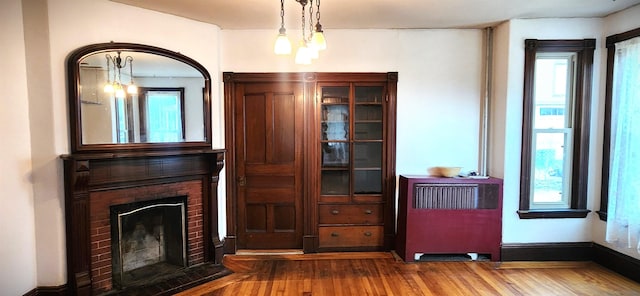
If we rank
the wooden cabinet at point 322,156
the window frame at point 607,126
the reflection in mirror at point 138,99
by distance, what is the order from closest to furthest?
the reflection in mirror at point 138,99
the window frame at point 607,126
the wooden cabinet at point 322,156

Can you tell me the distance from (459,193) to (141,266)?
3323 millimetres

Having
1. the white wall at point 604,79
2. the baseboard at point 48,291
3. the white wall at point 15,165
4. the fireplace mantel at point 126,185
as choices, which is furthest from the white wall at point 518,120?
the white wall at point 15,165

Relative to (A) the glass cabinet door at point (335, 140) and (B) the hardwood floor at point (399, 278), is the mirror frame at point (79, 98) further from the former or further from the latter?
(A) the glass cabinet door at point (335, 140)

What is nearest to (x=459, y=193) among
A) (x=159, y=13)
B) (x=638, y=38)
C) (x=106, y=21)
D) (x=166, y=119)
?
(x=638, y=38)

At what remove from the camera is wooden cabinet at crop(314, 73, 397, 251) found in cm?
384

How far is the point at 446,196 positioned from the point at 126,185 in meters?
3.13

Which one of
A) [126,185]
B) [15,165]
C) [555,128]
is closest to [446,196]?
[555,128]

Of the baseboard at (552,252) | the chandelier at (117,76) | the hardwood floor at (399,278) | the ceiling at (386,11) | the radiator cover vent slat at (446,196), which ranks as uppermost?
the ceiling at (386,11)

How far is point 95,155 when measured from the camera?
266 centimetres

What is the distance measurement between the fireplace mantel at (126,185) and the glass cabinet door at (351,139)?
1.25 m

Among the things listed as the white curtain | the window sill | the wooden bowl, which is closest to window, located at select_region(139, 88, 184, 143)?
the wooden bowl

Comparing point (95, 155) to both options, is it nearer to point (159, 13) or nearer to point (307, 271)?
point (159, 13)

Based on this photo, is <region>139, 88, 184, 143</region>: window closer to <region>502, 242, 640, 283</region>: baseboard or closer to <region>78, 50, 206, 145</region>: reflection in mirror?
<region>78, 50, 206, 145</region>: reflection in mirror

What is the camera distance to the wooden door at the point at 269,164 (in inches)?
149
